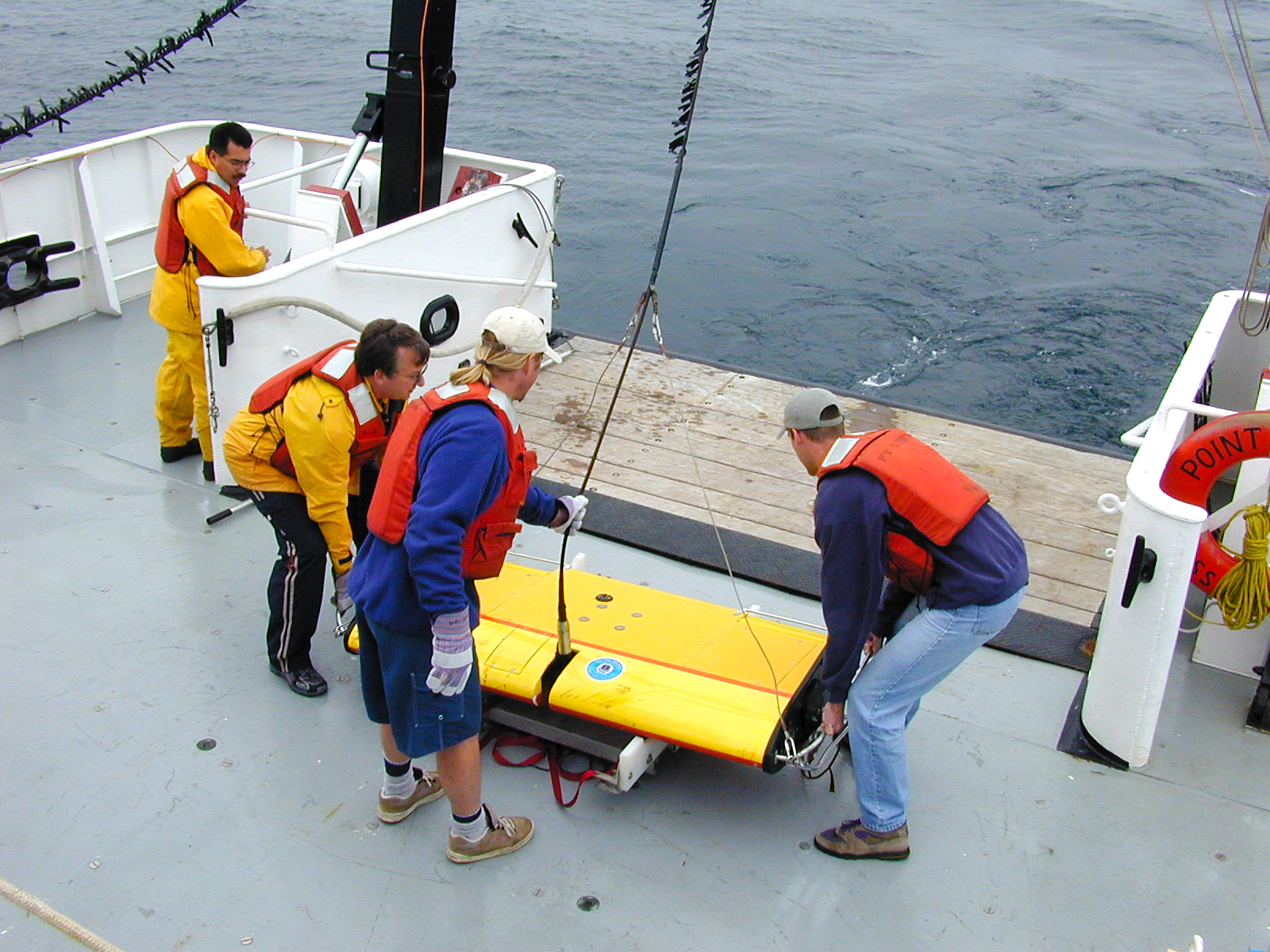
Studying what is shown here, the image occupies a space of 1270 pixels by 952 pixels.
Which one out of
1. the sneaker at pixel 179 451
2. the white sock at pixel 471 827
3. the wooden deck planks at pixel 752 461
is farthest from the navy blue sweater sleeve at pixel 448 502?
the sneaker at pixel 179 451

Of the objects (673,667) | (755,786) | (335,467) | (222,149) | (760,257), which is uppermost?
(222,149)

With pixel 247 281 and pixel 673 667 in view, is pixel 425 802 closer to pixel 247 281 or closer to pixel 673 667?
pixel 673 667

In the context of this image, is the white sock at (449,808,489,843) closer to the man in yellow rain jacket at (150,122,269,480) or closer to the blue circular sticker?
the blue circular sticker

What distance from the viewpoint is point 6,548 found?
14.7ft

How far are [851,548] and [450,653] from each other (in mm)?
1022

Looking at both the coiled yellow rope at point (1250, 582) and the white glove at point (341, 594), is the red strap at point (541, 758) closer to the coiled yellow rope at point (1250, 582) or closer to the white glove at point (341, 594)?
the white glove at point (341, 594)

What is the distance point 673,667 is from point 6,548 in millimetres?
2788

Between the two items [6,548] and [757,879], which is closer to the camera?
[757,879]

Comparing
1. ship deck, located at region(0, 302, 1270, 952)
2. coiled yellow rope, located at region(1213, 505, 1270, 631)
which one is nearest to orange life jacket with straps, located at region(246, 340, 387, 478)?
ship deck, located at region(0, 302, 1270, 952)

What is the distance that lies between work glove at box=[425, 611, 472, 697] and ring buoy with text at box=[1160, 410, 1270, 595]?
92.8 inches

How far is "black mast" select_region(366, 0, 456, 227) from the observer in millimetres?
5496

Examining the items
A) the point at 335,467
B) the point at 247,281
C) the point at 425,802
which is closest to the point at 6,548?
the point at 247,281

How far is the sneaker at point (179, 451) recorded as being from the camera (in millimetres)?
5234

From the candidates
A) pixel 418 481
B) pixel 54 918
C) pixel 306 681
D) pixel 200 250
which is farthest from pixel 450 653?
pixel 200 250
